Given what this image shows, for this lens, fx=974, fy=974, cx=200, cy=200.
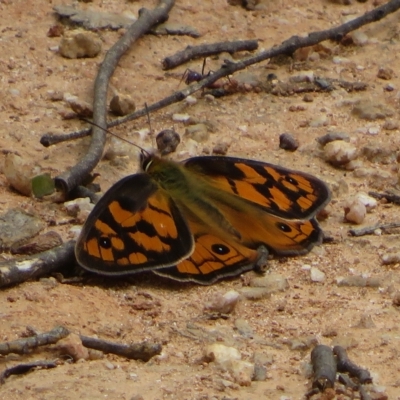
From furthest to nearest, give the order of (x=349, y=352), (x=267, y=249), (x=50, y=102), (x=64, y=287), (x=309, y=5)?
(x=309, y=5)
(x=50, y=102)
(x=267, y=249)
(x=64, y=287)
(x=349, y=352)

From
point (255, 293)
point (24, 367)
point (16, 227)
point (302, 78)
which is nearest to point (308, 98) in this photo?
point (302, 78)

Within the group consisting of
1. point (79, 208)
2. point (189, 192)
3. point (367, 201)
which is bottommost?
point (79, 208)

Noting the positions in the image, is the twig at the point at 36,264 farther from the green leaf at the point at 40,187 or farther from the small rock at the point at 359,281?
the small rock at the point at 359,281

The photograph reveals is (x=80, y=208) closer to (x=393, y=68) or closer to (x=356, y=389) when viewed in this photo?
(x=356, y=389)

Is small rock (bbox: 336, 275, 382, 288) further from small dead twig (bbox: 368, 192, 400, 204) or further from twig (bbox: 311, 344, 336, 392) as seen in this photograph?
small dead twig (bbox: 368, 192, 400, 204)

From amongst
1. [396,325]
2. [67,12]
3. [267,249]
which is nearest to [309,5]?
[67,12]

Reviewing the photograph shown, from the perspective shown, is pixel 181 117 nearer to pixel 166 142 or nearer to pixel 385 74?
pixel 166 142
